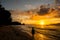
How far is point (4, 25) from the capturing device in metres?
8.04

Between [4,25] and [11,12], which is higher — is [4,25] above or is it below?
below

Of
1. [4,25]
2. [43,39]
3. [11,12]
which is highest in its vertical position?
[11,12]

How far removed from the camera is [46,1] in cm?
850

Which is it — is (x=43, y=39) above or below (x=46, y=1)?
below

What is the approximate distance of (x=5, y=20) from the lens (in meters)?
8.13

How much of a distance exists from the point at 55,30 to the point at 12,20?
187 cm

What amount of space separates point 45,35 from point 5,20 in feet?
5.80

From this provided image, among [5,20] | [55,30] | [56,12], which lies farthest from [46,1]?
[5,20]

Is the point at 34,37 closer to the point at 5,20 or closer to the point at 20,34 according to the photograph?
the point at 20,34

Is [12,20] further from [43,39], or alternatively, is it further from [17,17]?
[43,39]

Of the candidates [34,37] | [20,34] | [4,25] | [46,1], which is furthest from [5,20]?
[46,1]

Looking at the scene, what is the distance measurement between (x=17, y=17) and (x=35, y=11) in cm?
80

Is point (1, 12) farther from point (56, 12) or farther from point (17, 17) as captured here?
point (56, 12)

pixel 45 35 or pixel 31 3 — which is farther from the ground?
pixel 31 3
